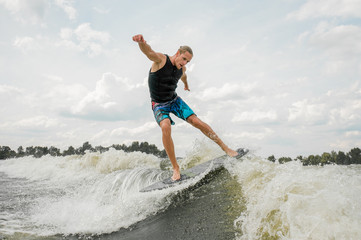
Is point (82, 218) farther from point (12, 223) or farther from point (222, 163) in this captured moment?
point (222, 163)

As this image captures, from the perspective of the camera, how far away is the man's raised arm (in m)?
3.39

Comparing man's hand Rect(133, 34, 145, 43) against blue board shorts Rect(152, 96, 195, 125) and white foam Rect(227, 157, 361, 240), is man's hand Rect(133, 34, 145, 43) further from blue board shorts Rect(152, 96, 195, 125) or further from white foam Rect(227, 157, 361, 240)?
white foam Rect(227, 157, 361, 240)

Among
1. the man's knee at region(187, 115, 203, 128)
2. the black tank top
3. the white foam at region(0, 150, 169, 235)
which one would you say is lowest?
the white foam at region(0, 150, 169, 235)

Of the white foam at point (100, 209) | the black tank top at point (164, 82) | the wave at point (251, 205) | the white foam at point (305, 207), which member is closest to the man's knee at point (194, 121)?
the black tank top at point (164, 82)

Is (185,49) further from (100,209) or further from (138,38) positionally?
(100,209)

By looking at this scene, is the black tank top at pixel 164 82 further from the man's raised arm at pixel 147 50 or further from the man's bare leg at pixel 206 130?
the man's bare leg at pixel 206 130

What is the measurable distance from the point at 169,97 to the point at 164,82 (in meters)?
0.35

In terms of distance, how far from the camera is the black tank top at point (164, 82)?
4.17 meters

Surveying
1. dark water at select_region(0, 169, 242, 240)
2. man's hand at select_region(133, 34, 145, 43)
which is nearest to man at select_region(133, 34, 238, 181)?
man's hand at select_region(133, 34, 145, 43)

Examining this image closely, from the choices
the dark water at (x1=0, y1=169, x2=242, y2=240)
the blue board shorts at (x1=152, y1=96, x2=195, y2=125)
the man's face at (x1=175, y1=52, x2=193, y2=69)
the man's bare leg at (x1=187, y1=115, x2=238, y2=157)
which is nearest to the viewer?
the dark water at (x1=0, y1=169, x2=242, y2=240)

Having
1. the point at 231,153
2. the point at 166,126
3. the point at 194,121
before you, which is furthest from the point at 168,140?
the point at 231,153

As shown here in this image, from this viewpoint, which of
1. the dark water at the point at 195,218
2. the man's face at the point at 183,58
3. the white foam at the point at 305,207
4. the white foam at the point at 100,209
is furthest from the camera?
the man's face at the point at 183,58

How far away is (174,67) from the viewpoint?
4.23 m

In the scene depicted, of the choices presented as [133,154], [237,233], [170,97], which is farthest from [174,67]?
[133,154]
